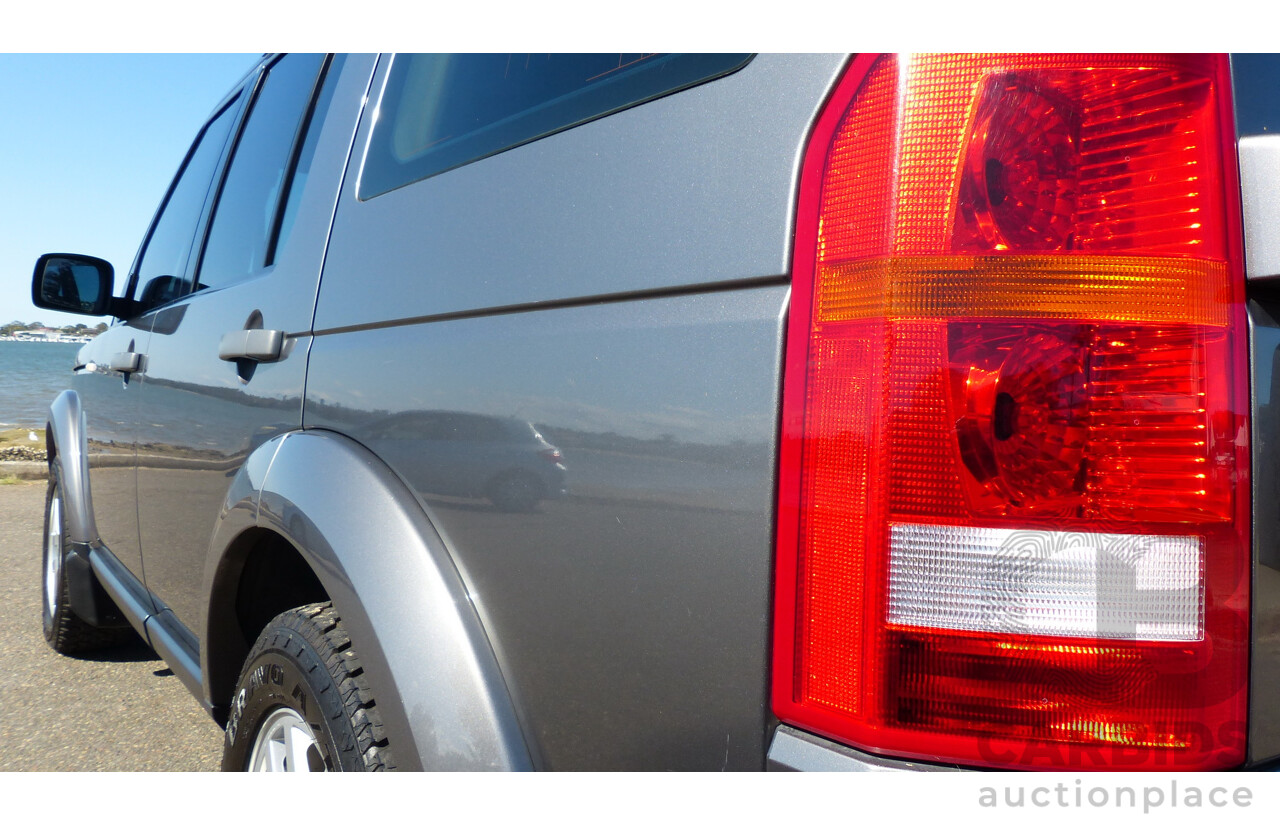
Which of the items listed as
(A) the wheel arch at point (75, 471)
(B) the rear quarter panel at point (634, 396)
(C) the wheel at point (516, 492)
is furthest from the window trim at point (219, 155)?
(C) the wheel at point (516, 492)

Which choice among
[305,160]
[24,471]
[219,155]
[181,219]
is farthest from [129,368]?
[24,471]

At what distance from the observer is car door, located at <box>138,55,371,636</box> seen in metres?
1.74

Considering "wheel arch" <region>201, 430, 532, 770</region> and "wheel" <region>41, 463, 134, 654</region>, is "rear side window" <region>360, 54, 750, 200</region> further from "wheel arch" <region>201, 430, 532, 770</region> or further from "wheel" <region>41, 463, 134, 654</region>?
"wheel" <region>41, 463, 134, 654</region>

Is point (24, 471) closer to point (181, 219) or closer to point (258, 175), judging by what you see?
point (181, 219)

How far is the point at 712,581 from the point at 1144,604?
39cm

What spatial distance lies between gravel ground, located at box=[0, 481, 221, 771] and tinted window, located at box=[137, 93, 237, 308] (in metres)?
1.51

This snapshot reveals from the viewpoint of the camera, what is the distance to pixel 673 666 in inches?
37.0

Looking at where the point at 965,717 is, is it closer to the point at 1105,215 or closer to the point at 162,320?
the point at 1105,215

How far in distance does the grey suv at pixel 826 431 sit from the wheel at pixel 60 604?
2.99 meters

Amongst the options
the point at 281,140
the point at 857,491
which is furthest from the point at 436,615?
the point at 281,140

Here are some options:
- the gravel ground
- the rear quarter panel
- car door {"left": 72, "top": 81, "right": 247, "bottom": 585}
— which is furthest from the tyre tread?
the gravel ground

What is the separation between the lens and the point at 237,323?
195 centimetres

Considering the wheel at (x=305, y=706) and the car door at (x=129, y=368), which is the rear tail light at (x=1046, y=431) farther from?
the car door at (x=129, y=368)

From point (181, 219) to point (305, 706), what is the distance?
2.32 m
